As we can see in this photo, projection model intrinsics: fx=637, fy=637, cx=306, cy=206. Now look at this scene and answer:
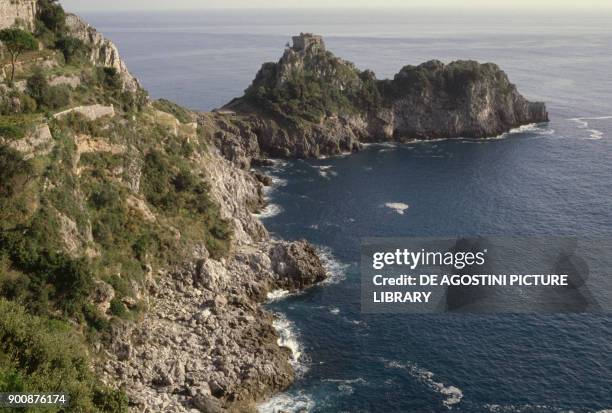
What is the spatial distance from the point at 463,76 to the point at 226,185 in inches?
3654

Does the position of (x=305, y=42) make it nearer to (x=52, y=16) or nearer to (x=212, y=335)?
(x=52, y=16)

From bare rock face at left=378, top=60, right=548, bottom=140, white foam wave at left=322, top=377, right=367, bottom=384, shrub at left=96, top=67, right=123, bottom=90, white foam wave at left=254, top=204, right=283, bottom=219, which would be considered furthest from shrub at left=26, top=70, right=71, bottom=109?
bare rock face at left=378, top=60, right=548, bottom=140

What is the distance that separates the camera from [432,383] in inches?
2554

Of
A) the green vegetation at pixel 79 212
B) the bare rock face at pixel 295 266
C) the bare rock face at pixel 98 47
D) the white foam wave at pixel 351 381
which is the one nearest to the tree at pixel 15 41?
the green vegetation at pixel 79 212

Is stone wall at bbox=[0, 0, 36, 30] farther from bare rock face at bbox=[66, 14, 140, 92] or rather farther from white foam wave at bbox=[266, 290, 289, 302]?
white foam wave at bbox=[266, 290, 289, 302]

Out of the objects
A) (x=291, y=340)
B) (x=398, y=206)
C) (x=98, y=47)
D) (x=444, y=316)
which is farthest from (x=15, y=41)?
(x=444, y=316)

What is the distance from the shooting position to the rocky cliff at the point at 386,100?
165 metres

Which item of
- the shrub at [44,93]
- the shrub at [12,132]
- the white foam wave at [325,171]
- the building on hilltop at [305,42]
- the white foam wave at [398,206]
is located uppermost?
the building on hilltop at [305,42]

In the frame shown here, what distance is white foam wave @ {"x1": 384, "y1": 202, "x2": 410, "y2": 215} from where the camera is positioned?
11400 cm

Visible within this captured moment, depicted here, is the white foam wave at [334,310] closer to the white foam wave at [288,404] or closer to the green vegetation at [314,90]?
the white foam wave at [288,404]

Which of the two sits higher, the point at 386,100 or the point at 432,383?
the point at 386,100

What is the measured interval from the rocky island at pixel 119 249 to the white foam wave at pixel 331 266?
1.50 metres

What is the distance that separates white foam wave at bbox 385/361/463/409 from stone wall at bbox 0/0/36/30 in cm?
7705

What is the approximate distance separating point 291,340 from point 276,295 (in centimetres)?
1203
